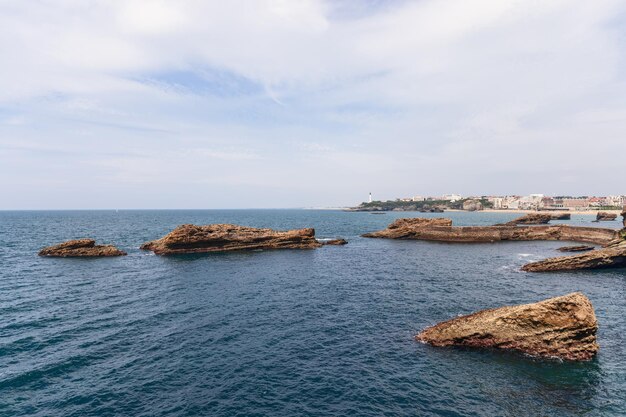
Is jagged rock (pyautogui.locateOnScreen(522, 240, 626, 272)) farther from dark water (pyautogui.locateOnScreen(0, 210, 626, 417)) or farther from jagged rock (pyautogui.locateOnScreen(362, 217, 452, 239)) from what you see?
jagged rock (pyautogui.locateOnScreen(362, 217, 452, 239))

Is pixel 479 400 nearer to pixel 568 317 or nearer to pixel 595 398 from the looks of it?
pixel 595 398

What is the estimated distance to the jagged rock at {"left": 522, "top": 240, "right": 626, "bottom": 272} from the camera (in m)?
50.7

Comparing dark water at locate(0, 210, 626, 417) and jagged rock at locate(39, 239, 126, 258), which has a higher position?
jagged rock at locate(39, 239, 126, 258)

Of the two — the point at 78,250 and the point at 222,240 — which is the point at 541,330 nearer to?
the point at 222,240

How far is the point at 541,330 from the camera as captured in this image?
23359mm

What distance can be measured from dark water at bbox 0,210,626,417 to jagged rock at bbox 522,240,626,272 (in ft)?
8.15

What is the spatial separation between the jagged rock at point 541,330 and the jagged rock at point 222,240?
54544 mm

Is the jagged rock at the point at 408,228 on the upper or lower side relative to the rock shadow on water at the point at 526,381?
upper

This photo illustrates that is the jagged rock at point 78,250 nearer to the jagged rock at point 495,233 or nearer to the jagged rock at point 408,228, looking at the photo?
the jagged rock at point 408,228

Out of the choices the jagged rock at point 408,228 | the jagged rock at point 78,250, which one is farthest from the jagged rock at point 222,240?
the jagged rock at point 408,228

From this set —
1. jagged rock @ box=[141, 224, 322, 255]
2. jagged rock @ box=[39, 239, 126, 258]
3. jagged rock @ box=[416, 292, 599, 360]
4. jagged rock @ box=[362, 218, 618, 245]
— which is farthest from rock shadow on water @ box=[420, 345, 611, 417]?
jagged rock @ box=[362, 218, 618, 245]

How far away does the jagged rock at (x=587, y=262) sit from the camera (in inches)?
1996

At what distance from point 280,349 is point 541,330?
18.8 metres

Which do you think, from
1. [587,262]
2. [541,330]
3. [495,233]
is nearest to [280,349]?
[541,330]
